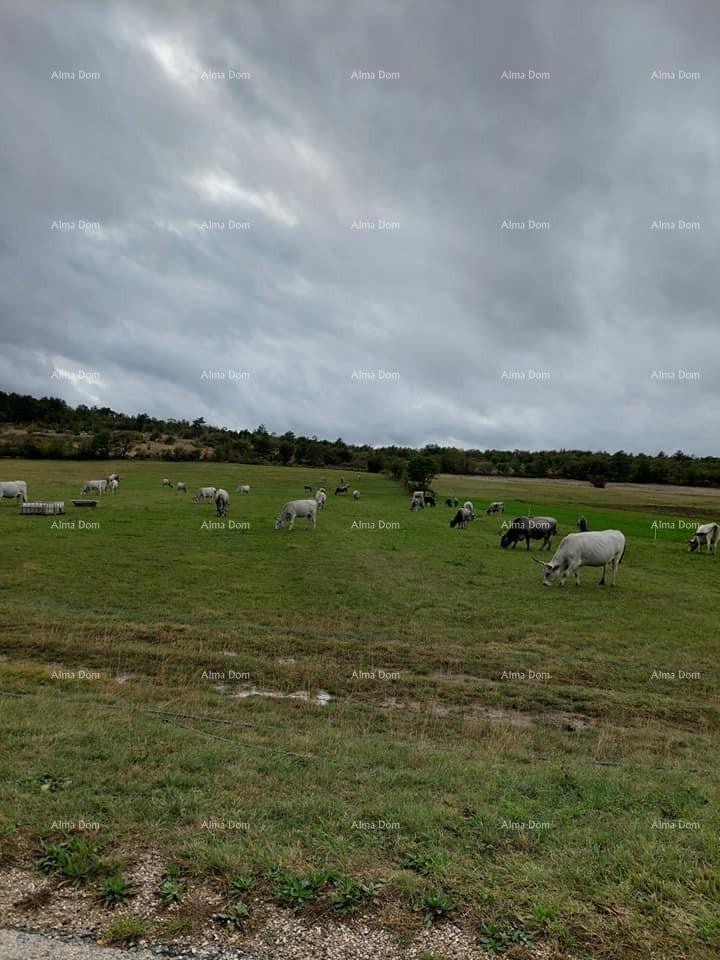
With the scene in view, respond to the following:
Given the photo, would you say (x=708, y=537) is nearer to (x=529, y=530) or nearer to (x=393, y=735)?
(x=529, y=530)

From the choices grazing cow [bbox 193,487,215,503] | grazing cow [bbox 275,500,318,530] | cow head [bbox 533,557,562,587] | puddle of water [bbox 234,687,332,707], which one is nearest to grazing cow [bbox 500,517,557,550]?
cow head [bbox 533,557,562,587]

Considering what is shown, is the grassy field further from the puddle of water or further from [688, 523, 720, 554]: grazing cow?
[688, 523, 720, 554]: grazing cow

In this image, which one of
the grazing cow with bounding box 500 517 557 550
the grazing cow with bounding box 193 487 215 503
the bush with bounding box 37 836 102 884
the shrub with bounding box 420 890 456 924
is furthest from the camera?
the grazing cow with bounding box 193 487 215 503

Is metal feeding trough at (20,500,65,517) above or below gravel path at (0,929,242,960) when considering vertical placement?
below

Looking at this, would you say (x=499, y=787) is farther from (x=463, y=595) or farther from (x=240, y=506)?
(x=240, y=506)

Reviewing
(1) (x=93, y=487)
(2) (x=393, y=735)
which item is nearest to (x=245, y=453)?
(1) (x=93, y=487)

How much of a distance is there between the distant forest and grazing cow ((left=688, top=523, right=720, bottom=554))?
156 feet

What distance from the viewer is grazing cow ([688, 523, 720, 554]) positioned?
29070mm

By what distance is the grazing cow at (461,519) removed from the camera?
38094 millimetres

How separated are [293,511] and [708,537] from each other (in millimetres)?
23893

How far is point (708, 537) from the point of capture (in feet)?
96.3

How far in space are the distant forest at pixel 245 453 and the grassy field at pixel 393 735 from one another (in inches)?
2415

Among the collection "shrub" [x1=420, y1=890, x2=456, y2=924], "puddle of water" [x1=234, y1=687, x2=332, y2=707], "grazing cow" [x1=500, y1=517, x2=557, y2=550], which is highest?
"grazing cow" [x1=500, y1=517, x2=557, y2=550]

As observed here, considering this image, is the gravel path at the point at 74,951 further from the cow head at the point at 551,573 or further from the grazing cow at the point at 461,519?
the grazing cow at the point at 461,519
